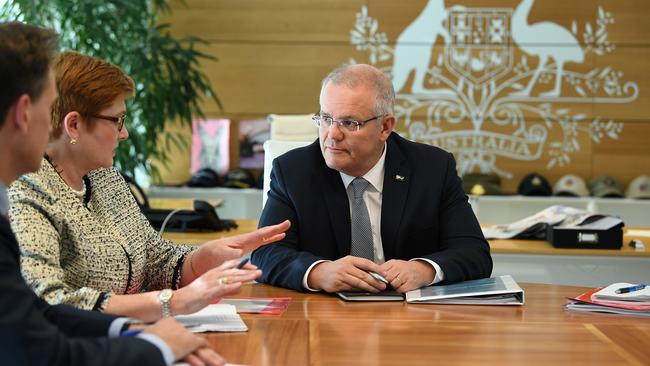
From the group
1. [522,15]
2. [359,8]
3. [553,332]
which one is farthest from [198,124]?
[553,332]

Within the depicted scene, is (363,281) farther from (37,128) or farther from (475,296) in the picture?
(37,128)

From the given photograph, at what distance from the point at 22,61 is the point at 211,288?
0.67 m

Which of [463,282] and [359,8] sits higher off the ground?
[359,8]

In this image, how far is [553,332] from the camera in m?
2.27

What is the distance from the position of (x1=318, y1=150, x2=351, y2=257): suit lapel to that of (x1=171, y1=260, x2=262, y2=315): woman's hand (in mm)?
1016

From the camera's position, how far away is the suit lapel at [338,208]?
3094 mm

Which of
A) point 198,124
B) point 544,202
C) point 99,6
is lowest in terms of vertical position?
point 544,202

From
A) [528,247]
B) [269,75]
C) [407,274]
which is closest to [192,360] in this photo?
[407,274]

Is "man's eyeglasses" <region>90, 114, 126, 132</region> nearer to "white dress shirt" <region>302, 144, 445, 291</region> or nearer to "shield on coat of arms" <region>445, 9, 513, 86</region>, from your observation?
"white dress shirt" <region>302, 144, 445, 291</region>

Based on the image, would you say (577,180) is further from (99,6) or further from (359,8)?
(99,6)

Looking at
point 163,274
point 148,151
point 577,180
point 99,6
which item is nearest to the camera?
point 163,274

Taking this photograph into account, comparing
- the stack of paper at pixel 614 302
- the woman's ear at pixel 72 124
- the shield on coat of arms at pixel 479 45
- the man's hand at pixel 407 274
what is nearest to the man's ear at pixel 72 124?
the woman's ear at pixel 72 124

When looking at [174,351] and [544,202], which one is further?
[544,202]

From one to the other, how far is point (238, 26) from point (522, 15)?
7.25 ft
